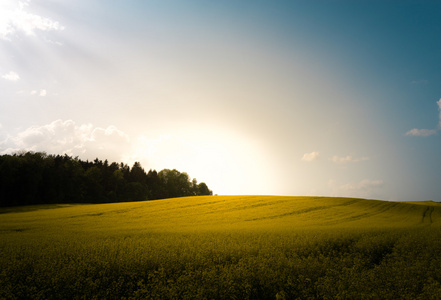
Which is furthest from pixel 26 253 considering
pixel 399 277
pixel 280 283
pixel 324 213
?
pixel 324 213

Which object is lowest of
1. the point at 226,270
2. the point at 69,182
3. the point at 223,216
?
the point at 223,216

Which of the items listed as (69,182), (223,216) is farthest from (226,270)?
(69,182)

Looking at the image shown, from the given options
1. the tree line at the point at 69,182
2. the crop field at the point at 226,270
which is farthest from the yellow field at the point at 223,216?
the tree line at the point at 69,182

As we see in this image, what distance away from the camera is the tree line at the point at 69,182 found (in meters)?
53.6

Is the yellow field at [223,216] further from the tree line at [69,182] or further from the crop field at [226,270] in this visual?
the tree line at [69,182]

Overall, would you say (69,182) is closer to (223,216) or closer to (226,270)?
(223,216)

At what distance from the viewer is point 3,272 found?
7.83m

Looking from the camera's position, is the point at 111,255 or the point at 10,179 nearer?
the point at 111,255

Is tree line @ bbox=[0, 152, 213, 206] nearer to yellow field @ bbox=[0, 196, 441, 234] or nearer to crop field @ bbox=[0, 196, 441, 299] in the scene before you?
yellow field @ bbox=[0, 196, 441, 234]

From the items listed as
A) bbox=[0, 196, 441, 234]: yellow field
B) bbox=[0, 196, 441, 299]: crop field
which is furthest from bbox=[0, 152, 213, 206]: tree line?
bbox=[0, 196, 441, 299]: crop field

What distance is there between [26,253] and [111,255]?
400cm

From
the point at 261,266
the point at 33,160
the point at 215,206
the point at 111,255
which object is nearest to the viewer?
the point at 261,266

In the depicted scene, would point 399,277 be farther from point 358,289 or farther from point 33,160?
point 33,160

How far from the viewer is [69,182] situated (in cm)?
6309
